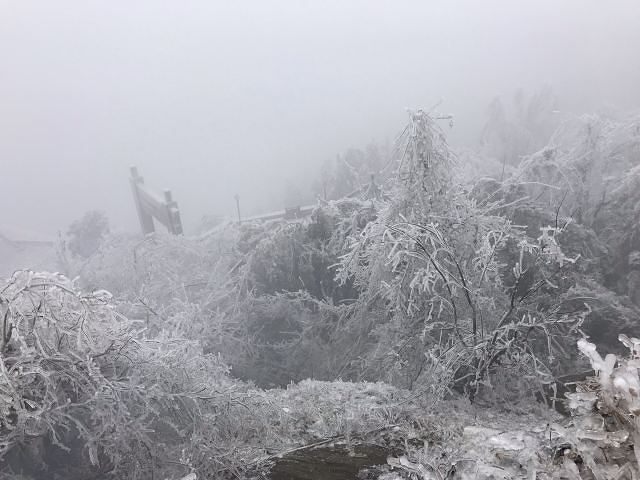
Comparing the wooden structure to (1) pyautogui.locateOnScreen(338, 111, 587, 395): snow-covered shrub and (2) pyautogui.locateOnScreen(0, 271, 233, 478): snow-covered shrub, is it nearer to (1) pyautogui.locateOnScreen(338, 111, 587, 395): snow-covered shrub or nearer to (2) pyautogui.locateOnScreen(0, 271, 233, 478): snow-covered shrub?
(1) pyautogui.locateOnScreen(338, 111, 587, 395): snow-covered shrub

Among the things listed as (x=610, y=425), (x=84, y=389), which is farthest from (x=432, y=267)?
(x=84, y=389)

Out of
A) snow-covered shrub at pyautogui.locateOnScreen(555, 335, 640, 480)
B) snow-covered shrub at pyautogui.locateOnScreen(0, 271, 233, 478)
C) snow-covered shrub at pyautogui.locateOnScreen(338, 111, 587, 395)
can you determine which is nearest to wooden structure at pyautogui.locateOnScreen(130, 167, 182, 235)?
snow-covered shrub at pyautogui.locateOnScreen(338, 111, 587, 395)

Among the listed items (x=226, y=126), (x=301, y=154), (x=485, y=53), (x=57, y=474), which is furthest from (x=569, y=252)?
(x=485, y=53)

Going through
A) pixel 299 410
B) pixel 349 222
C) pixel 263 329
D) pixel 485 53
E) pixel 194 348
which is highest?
pixel 485 53

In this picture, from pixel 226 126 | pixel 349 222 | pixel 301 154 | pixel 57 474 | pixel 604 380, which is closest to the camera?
pixel 604 380

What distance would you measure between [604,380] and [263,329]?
9.79 m

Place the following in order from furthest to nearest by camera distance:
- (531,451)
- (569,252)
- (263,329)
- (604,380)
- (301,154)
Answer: (301,154), (263,329), (569,252), (531,451), (604,380)

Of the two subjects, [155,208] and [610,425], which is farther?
[155,208]

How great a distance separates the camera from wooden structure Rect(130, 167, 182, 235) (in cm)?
2249

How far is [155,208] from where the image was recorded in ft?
81.4

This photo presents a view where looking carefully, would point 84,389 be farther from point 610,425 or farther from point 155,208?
point 155,208

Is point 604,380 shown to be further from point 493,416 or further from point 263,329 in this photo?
point 263,329

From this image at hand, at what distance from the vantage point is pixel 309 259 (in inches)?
422

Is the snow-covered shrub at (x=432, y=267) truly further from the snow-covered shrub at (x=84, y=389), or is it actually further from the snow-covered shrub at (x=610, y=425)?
the snow-covered shrub at (x=610, y=425)
